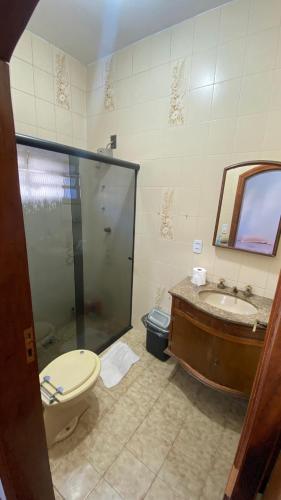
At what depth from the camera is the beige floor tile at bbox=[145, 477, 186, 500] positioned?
3.52 ft

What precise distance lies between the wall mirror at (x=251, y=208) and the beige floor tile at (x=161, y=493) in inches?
57.3

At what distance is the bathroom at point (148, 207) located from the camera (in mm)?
1243

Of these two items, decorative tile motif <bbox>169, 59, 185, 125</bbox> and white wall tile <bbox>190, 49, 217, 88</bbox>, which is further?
decorative tile motif <bbox>169, 59, 185, 125</bbox>

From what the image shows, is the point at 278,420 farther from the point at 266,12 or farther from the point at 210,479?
the point at 266,12

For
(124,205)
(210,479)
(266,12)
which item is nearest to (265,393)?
(210,479)

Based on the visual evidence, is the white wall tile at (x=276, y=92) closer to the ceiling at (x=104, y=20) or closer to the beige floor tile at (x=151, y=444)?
the ceiling at (x=104, y=20)

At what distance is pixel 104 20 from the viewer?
4.83ft

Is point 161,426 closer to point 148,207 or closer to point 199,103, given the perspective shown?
point 148,207

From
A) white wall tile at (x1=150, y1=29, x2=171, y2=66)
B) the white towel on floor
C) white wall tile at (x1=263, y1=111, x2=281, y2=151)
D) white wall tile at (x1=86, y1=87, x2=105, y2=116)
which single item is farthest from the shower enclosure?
white wall tile at (x1=263, y1=111, x2=281, y2=151)

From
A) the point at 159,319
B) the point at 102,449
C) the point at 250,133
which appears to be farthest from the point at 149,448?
the point at 250,133

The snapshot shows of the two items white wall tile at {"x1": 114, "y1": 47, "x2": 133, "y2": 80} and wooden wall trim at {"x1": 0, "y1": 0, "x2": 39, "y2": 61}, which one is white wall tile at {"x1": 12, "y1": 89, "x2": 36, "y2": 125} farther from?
wooden wall trim at {"x1": 0, "y1": 0, "x2": 39, "y2": 61}

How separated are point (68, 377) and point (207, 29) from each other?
8.08 ft

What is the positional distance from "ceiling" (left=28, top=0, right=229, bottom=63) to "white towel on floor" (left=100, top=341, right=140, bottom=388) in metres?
2.63

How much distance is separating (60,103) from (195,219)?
160 centimetres
